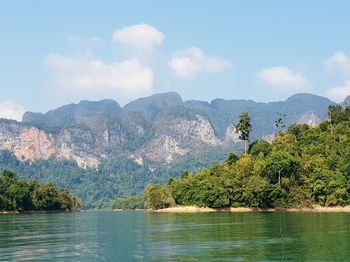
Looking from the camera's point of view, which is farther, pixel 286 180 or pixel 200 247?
pixel 286 180

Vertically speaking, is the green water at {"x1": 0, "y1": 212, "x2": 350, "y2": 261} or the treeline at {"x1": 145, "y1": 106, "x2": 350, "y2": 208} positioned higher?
the treeline at {"x1": 145, "y1": 106, "x2": 350, "y2": 208}

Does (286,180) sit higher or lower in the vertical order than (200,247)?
Answer: higher

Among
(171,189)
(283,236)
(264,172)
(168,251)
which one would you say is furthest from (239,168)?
(168,251)

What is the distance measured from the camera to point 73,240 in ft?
219

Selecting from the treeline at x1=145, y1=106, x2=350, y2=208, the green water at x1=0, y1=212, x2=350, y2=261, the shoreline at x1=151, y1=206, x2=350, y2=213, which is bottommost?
the green water at x1=0, y1=212, x2=350, y2=261

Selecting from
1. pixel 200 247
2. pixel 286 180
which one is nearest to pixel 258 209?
pixel 286 180

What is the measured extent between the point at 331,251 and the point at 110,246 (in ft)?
74.3

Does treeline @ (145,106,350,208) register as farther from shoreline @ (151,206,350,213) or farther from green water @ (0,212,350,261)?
green water @ (0,212,350,261)

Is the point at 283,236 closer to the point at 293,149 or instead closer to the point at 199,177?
the point at 293,149

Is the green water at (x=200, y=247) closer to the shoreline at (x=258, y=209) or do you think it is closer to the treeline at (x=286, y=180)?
the shoreline at (x=258, y=209)

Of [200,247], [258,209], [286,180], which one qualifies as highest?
[286,180]

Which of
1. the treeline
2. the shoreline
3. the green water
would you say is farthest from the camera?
the treeline

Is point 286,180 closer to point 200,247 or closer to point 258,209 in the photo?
point 258,209

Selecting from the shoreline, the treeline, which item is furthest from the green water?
the treeline
